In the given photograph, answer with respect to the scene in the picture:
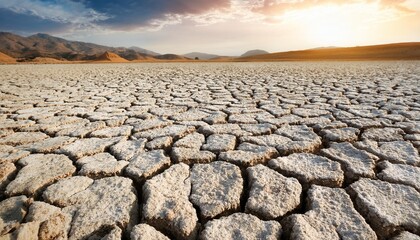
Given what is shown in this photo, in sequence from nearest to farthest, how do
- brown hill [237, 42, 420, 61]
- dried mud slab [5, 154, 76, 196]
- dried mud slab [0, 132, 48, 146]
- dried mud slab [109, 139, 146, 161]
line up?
dried mud slab [5, 154, 76, 196]
dried mud slab [109, 139, 146, 161]
dried mud slab [0, 132, 48, 146]
brown hill [237, 42, 420, 61]

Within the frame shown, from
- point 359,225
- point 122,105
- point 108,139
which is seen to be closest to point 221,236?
point 359,225

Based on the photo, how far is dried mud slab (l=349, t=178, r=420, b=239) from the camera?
0.96 meters

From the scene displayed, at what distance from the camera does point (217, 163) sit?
143cm

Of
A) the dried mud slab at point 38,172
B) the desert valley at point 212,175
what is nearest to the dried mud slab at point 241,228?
the desert valley at point 212,175

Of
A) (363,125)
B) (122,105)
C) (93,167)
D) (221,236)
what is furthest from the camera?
(122,105)

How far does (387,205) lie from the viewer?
3.47ft

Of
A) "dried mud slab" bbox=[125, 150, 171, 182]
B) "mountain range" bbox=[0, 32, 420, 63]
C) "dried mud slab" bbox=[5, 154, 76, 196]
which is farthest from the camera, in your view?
"mountain range" bbox=[0, 32, 420, 63]

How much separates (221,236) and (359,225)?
1.54ft

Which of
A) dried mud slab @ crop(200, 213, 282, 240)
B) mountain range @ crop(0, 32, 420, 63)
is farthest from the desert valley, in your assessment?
mountain range @ crop(0, 32, 420, 63)

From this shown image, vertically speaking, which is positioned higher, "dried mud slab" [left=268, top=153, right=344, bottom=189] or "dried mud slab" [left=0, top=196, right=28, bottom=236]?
"dried mud slab" [left=0, top=196, right=28, bottom=236]

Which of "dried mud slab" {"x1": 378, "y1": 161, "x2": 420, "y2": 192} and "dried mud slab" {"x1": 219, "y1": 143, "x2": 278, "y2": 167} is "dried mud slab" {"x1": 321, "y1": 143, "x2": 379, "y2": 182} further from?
"dried mud slab" {"x1": 219, "y1": 143, "x2": 278, "y2": 167}

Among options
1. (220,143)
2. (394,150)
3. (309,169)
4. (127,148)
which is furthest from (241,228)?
(394,150)

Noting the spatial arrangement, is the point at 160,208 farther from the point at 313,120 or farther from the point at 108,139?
the point at 313,120

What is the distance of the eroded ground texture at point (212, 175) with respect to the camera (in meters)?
0.96
